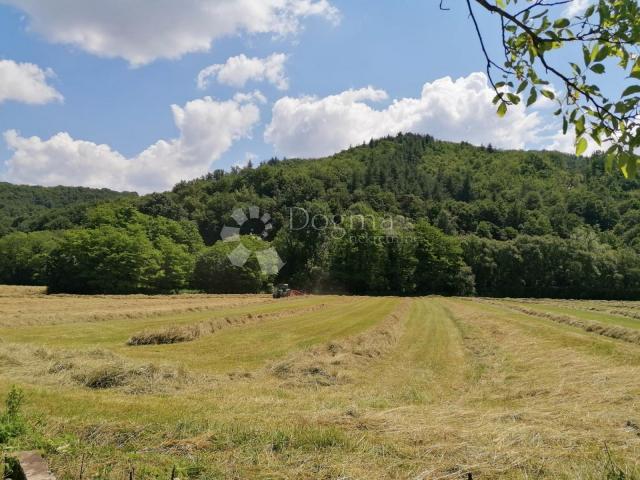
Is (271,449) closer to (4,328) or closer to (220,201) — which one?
(4,328)

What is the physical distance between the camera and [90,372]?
35.2ft

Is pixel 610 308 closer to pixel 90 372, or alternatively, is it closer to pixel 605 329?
pixel 605 329

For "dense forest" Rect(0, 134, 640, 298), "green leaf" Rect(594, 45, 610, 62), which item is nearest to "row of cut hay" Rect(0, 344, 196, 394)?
Result: "green leaf" Rect(594, 45, 610, 62)

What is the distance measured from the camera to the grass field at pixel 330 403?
482cm

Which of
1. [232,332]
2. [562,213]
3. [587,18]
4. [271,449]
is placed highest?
[562,213]

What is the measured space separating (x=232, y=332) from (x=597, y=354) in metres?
16.0

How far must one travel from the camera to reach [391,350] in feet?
62.8

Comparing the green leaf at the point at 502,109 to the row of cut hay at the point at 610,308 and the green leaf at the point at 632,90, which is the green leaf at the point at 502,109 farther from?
the row of cut hay at the point at 610,308

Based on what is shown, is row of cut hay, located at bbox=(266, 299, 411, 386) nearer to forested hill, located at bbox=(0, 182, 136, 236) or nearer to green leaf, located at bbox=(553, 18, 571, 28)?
green leaf, located at bbox=(553, 18, 571, 28)

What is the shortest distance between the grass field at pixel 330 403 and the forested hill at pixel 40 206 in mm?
107626

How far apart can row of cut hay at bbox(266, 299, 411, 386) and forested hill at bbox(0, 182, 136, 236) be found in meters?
111

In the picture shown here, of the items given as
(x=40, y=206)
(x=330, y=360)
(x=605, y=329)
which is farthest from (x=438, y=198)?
(x=330, y=360)

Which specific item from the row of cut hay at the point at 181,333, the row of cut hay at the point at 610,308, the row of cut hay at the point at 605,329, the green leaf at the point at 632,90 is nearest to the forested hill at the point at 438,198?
the row of cut hay at the point at 610,308

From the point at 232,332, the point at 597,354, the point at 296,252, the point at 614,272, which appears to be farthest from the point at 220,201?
the point at 597,354
